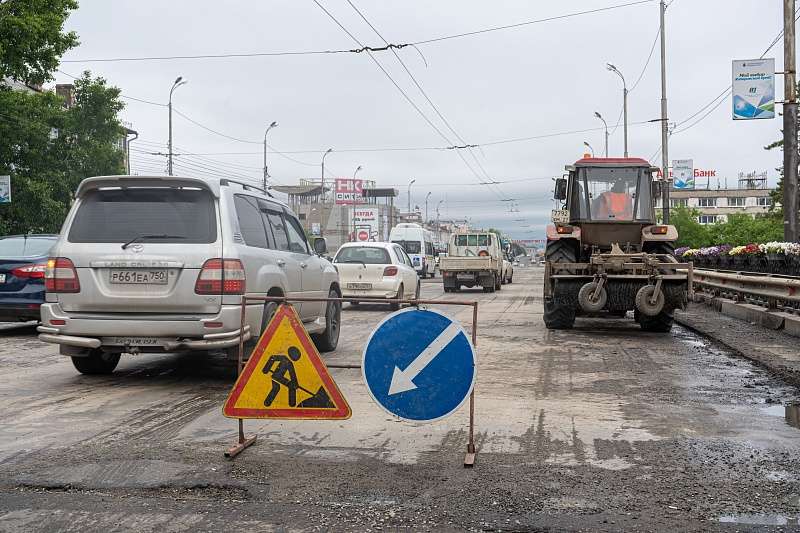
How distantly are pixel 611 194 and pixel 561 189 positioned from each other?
930 millimetres

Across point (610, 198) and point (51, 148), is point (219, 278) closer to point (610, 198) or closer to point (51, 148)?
point (610, 198)

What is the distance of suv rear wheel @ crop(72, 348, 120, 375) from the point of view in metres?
8.62

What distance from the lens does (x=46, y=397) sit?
7.36 meters

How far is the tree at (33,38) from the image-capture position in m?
28.3

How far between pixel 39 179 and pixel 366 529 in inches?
1449

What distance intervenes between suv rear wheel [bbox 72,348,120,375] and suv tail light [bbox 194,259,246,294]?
5.77 ft

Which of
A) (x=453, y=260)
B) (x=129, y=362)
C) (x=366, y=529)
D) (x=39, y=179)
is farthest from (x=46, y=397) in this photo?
(x=39, y=179)

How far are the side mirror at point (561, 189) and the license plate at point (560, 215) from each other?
0.96 meters

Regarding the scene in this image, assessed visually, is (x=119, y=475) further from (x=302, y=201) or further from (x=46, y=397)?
(x=302, y=201)

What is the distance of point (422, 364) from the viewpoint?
5227mm

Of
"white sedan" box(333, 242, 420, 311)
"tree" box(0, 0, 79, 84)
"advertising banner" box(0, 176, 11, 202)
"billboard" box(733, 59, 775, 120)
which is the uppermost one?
"tree" box(0, 0, 79, 84)

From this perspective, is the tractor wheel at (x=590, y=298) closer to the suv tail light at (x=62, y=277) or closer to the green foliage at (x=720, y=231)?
the suv tail light at (x=62, y=277)

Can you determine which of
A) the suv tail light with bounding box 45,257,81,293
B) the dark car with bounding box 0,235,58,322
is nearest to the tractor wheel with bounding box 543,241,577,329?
the dark car with bounding box 0,235,58,322

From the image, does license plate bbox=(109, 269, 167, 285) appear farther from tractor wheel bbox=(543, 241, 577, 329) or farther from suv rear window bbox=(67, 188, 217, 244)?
tractor wheel bbox=(543, 241, 577, 329)
